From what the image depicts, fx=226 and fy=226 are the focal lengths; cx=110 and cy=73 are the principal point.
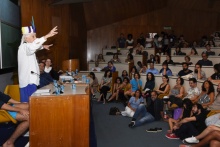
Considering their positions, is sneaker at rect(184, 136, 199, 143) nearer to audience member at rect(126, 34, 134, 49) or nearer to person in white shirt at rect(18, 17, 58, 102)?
person in white shirt at rect(18, 17, 58, 102)

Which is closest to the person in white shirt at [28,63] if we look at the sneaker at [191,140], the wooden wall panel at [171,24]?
the sneaker at [191,140]

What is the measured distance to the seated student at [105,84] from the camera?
6.57 meters

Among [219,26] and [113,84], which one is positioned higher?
[219,26]

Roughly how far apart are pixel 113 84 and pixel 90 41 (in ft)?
15.9

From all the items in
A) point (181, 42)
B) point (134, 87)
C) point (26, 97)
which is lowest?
point (134, 87)

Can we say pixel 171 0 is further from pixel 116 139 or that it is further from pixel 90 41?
pixel 116 139

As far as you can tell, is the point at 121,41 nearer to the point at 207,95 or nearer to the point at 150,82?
the point at 150,82

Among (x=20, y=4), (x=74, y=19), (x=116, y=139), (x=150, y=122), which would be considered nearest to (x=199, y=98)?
(x=150, y=122)

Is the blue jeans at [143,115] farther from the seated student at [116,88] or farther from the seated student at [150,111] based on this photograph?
the seated student at [116,88]

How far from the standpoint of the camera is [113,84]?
680 centimetres

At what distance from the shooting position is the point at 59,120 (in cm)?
228

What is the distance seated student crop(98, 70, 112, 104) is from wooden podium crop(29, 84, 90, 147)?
4.17m

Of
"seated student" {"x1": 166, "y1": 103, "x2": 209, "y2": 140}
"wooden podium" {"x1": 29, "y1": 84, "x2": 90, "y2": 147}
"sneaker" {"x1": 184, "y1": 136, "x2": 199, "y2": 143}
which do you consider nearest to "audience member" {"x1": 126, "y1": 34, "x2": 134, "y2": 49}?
"seated student" {"x1": 166, "y1": 103, "x2": 209, "y2": 140}

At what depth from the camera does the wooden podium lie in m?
2.24
